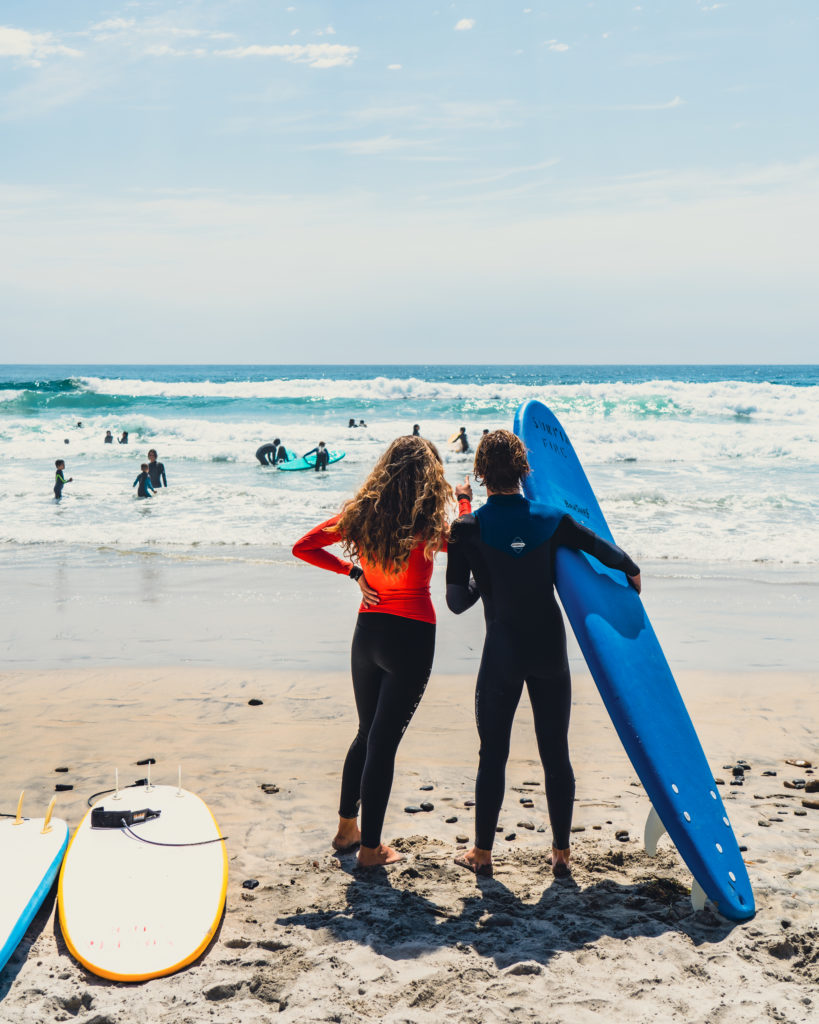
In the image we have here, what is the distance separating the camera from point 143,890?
2.89 meters

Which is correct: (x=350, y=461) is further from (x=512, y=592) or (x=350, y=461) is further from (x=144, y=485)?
(x=512, y=592)

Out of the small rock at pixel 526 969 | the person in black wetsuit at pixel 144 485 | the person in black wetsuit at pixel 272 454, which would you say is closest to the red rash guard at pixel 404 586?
the small rock at pixel 526 969

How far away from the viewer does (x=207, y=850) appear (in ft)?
10.4

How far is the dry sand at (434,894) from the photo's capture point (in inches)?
93.1

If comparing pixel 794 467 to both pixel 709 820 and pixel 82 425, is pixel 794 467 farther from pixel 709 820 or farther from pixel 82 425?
pixel 82 425

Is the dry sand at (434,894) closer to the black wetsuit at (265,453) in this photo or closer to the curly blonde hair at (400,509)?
the curly blonde hair at (400,509)

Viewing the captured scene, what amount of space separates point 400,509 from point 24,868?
6.13 ft

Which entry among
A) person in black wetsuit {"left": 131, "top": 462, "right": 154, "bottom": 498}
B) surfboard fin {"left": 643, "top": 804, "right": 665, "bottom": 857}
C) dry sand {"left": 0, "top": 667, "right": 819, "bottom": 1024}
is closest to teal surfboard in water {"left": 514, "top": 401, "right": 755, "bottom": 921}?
surfboard fin {"left": 643, "top": 804, "right": 665, "bottom": 857}

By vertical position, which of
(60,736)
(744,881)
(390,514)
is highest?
(390,514)

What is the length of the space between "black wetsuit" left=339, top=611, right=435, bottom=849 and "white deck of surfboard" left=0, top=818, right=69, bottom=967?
1.15 m

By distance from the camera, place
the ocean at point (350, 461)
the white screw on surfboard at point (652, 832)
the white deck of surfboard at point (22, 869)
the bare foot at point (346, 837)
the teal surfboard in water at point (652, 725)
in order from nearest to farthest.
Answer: the white deck of surfboard at point (22, 869) < the teal surfboard in water at point (652, 725) < the white screw on surfboard at point (652, 832) < the bare foot at point (346, 837) < the ocean at point (350, 461)

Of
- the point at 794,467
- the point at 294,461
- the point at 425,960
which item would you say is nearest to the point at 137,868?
the point at 425,960

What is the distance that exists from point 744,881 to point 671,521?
9700 millimetres

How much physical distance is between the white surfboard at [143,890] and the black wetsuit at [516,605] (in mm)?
1077
